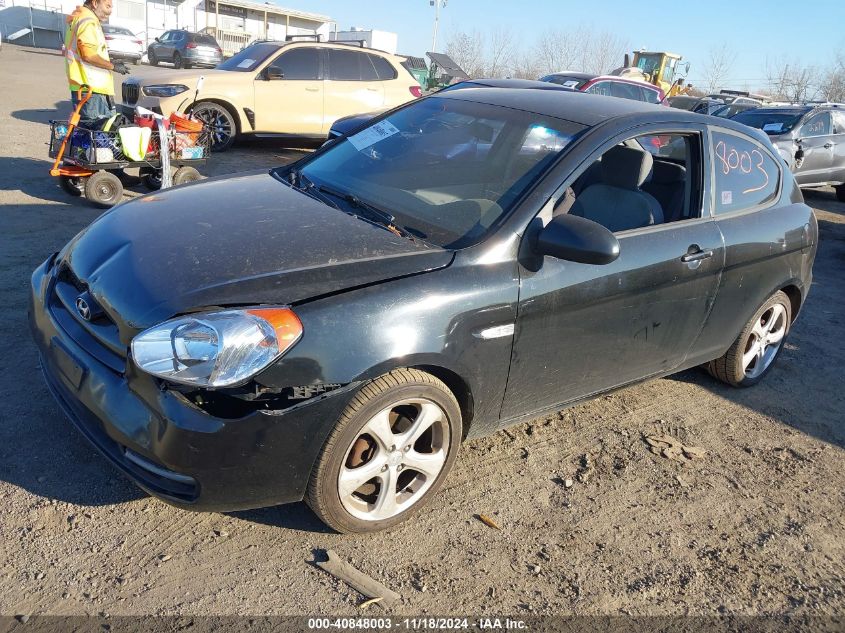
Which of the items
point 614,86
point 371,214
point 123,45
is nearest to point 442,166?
point 371,214

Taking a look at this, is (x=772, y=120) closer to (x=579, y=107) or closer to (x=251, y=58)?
(x=251, y=58)

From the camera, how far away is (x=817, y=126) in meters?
11.9

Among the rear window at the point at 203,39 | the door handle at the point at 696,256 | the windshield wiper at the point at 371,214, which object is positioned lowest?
the rear window at the point at 203,39

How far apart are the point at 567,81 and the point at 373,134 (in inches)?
387

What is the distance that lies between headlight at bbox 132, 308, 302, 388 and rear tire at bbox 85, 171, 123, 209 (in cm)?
518

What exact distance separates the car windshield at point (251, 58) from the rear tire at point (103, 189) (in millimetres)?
4144

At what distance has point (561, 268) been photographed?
3.04 meters

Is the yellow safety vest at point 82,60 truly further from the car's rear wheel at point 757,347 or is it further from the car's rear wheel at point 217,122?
the car's rear wheel at point 757,347

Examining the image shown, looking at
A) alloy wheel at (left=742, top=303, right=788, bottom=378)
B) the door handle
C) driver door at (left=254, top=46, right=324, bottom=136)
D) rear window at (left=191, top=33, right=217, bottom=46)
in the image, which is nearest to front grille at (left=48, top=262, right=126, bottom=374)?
the door handle

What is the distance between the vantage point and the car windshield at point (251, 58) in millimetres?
10641

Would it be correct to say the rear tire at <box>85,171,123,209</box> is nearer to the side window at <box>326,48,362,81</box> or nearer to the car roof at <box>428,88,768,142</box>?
the car roof at <box>428,88,768,142</box>

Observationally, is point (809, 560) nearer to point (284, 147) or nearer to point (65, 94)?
point (284, 147)

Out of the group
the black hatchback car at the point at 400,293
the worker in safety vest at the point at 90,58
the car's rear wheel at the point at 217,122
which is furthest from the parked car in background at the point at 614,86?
the black hatchback car at the point at 400,293

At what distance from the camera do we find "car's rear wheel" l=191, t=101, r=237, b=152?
33.2 feet
